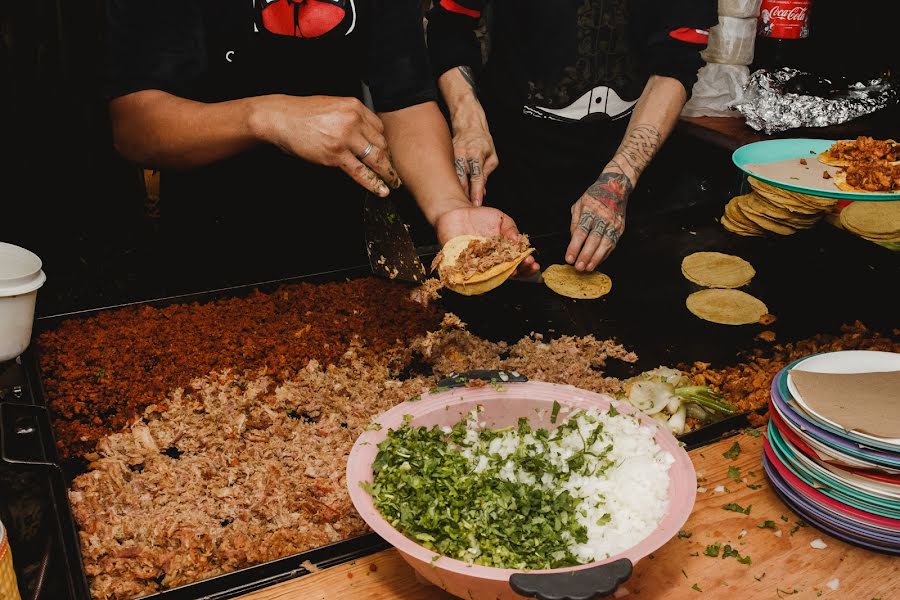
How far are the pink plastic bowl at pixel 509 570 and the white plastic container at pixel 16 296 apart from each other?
38.9 inches

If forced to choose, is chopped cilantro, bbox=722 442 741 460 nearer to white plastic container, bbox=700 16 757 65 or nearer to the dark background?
the dark background

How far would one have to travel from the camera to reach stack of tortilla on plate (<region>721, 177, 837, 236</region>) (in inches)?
111

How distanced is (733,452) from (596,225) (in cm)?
112

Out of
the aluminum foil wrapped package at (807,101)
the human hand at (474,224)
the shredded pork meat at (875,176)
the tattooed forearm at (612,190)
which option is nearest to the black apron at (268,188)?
the human hand at (474,224)

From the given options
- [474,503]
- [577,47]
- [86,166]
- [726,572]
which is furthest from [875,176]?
[86,166]

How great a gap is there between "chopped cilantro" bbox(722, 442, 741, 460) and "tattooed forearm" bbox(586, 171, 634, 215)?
1.18 metres

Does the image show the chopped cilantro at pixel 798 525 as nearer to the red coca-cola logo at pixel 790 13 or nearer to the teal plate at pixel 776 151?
the teal plate at pixel 776 151

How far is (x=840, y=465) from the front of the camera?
141 centimetres

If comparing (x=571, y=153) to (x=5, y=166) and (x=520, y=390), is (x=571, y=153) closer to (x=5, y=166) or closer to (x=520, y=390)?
A: (x=520, y=390)

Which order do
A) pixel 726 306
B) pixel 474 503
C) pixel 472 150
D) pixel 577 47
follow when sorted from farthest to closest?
pixel 577 47, pixel 472 150, pixel 726 306, pixel 474 503

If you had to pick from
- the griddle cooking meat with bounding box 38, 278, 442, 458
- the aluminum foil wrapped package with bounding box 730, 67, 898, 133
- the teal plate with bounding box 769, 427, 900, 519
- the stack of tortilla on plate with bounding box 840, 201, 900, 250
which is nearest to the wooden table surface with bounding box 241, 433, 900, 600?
the teal plate with bounding box 769, 427, 900, 519

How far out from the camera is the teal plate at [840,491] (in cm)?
139

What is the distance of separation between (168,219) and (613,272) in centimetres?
166

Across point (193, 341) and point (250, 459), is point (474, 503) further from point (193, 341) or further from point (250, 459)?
point (193, 341)
